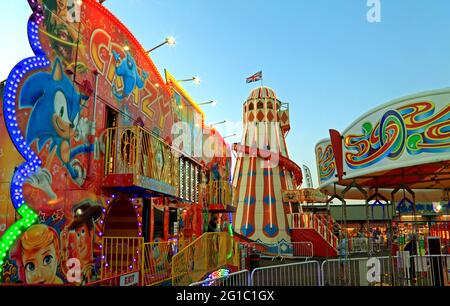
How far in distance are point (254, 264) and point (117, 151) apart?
10.4 meters

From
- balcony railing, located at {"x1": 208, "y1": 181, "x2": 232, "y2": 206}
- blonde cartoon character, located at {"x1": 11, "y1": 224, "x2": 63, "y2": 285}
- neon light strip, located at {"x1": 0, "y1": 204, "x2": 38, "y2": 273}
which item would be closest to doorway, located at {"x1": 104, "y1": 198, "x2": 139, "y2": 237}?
blonde cartoon character, located at {"x1": 11, "y1": 224, "x2": 63, "y2": 285}

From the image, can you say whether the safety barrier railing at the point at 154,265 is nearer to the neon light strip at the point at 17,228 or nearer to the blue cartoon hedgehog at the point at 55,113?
the blue cartoon hedgehog at the point at 55,113

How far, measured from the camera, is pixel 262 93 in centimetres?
2545

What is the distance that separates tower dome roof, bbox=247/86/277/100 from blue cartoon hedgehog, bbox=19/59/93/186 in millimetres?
18843

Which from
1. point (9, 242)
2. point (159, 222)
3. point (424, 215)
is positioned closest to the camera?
point (9, 242)

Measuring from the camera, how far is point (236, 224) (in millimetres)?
23016

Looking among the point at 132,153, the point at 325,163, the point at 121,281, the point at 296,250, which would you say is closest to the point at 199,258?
the point at 121,281

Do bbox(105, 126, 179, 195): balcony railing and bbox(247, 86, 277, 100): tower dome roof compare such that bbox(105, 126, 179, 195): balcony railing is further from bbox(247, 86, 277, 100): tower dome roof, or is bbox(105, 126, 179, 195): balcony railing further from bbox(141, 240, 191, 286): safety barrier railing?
bbox(247, 86, 277, 100): tower dome roof

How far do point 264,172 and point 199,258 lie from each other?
1448 centimetres

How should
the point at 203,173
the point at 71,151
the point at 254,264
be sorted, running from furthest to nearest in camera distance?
1. the point at 254,264
2. the point at 203,173
3. the point at 71,151

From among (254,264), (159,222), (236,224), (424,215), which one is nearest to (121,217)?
(159,222)

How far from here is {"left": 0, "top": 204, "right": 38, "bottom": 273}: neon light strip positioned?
5363mm

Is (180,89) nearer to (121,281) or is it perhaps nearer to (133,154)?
(133,154)
